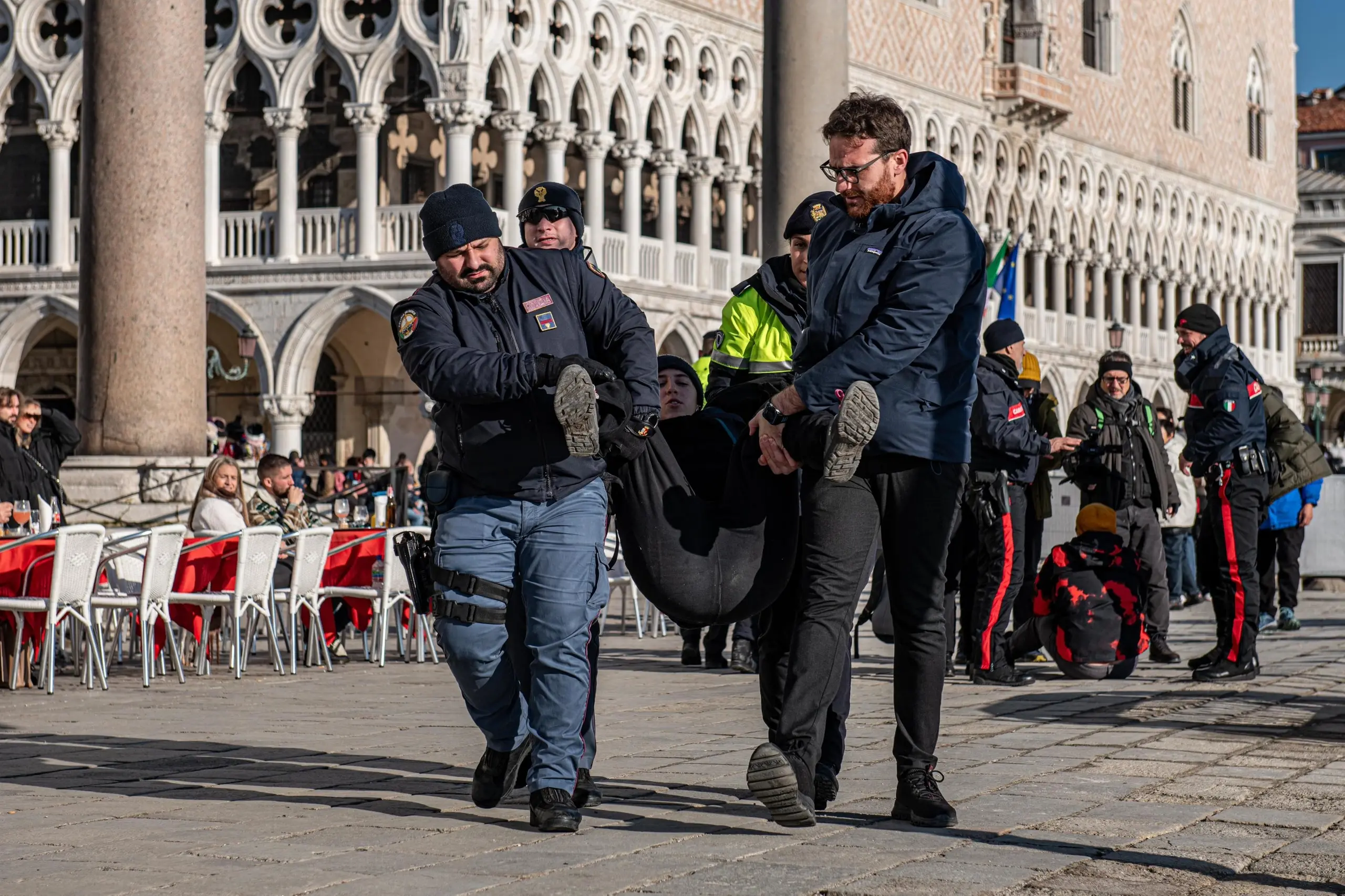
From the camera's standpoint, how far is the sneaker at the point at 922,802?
4.85m

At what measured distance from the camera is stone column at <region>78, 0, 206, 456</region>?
433 inches

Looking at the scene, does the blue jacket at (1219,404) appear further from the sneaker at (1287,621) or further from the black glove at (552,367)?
the black glove at (552,367)

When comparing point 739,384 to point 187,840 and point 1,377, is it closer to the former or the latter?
point 187,840

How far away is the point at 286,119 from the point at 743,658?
60.2ft

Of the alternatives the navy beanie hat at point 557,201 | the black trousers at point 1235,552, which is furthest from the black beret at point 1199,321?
the navy beanie hat at point 557,201

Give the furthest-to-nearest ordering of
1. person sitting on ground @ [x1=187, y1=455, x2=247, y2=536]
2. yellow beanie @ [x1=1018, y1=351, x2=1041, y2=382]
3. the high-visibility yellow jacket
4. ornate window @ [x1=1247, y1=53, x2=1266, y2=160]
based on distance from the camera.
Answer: ornate window @ [x1=1247, y1=53, x2=1266, y2=160]
person sitting on ground @ [x1=187, y1=455, x2=247, y2=536]
yellow beanie @ [x1=1018, y1=351, x2=1041, y2=382]
the high-visibility yellow jacket

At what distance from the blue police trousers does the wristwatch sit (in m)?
0.43

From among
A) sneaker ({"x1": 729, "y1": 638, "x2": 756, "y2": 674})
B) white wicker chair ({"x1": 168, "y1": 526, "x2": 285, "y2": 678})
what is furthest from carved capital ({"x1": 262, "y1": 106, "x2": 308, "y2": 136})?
sneaker ({"x1": 729, "y1": 638, "x2": 756, "y2": 674})

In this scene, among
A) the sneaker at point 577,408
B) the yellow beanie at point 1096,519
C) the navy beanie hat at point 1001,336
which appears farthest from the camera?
the yellow beanie at point 1096,519

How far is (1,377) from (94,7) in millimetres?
17731

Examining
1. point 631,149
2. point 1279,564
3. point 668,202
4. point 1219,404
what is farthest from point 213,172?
point 1219,404

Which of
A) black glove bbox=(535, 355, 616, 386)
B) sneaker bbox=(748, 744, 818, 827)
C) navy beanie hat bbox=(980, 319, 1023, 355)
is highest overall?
navy beanie hat bbox=(980, 319, 1023, 355)

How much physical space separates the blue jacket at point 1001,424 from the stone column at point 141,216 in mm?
4368

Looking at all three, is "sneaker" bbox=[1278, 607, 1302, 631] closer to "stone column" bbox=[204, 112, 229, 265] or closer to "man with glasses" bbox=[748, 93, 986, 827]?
"man with glasses" bbox=[748, 93, 986, 827]
